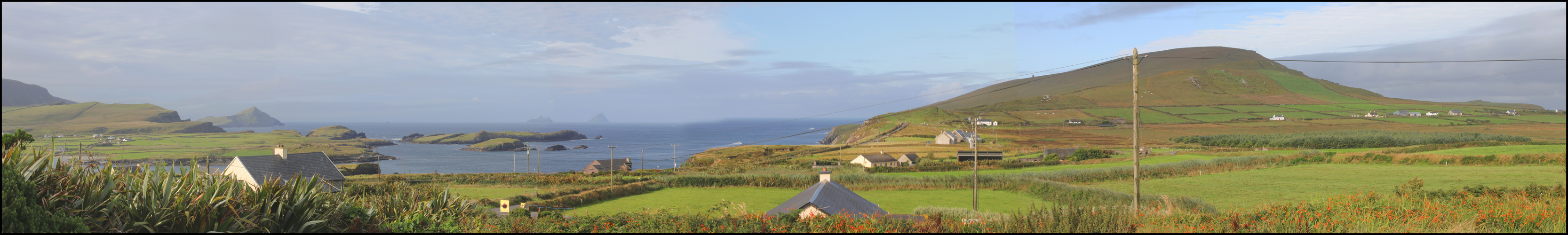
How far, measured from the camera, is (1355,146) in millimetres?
36469

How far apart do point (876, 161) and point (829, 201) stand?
86.9ft

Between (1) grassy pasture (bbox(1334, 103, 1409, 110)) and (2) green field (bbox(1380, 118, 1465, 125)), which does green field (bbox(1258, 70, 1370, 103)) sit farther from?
(2) green field (bbox(1380, 118, 1465, 125))

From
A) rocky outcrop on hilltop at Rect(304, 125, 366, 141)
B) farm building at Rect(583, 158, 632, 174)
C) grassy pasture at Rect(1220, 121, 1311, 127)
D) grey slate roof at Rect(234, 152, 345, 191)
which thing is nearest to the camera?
grey slate roof at Rect(234, 152, 345, 191)

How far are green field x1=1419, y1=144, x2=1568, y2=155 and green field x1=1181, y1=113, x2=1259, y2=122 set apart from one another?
24.4 m

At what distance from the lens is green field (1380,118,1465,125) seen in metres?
43.9

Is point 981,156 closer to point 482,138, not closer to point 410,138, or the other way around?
point 482,138

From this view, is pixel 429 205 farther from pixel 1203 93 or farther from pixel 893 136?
pixel 1203 93

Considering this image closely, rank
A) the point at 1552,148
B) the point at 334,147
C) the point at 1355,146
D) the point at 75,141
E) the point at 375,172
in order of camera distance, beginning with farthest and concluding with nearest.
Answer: the point at 334,147 → the point at 375,172 → the point at 75,141 → the point at 1355,146 → the point at 1552,148

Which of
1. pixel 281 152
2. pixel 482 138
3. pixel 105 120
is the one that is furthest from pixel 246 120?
pixel 281 152

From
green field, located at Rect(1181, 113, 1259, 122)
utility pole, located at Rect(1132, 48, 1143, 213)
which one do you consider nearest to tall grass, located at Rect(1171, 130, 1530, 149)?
green field, located at Rect(1181, 113, 1259, 122)

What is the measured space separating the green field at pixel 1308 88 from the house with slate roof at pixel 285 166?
79.9 metres

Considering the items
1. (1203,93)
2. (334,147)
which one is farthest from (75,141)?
(1203,93)

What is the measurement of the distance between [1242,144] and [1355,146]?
18.6 ft

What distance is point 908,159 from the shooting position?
37469 millimetres
